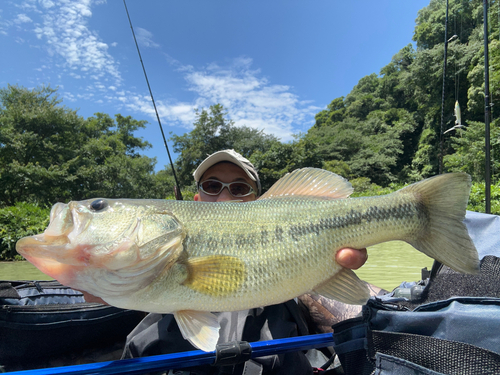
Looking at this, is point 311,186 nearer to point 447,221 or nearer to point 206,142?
point 447,221

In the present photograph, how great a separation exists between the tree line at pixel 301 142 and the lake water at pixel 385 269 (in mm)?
2885

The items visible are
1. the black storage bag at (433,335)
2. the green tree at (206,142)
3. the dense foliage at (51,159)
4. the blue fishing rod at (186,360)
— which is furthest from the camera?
the green tree at (206,142)

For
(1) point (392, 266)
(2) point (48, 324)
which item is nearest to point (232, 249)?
(2) point (48, 324)

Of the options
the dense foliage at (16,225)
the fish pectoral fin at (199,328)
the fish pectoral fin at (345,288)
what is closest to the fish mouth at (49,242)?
the fish pectoral fin at (199,328)

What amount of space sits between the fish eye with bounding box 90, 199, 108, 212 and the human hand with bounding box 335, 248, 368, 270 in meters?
1.09

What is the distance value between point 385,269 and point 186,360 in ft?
20.0

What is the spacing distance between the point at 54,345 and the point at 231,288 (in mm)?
1320

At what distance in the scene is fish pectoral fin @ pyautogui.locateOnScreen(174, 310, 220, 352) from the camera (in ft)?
3.69

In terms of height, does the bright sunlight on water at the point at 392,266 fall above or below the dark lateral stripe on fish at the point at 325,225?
below

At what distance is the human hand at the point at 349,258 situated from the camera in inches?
51.6

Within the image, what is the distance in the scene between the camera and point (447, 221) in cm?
129

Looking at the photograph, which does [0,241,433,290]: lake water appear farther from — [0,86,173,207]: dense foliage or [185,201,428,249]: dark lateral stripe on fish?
[0,86,173,207]: dense foliage

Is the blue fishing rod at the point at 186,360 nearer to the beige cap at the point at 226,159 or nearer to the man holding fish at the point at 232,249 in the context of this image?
the man holding fish at the point at 232,249

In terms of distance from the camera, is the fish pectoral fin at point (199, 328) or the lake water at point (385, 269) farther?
the lake water at point (385, 269)
